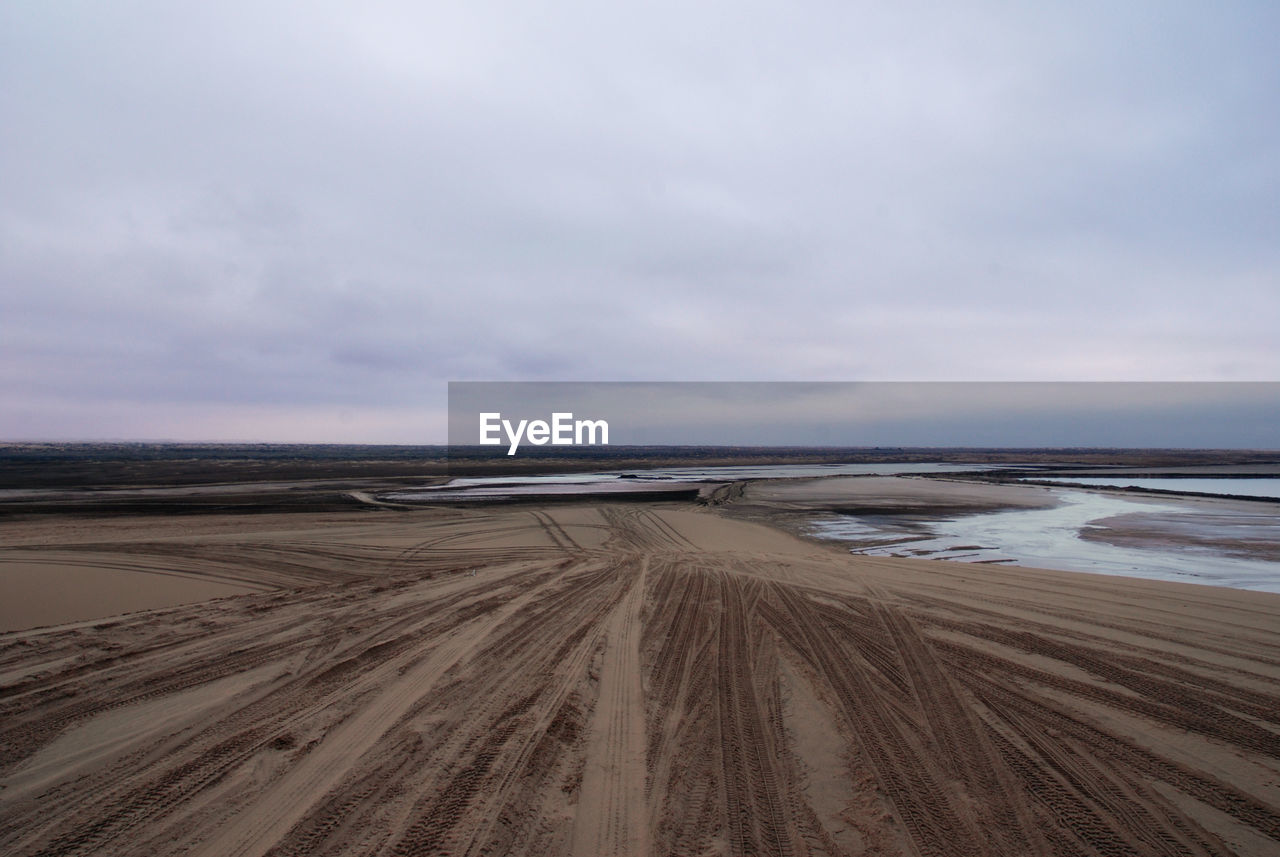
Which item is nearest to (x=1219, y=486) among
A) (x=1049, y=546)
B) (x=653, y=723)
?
(x=1049, y=546)

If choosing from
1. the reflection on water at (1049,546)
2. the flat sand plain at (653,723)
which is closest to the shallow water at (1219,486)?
the reflection on water at (1049,546)

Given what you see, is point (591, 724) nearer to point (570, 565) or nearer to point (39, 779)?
point (39, 779)

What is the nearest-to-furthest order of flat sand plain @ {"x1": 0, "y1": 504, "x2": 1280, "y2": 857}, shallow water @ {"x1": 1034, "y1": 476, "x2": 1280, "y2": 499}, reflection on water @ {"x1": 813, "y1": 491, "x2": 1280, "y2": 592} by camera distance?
flat sand plain @ {"x1": 0, "y1": 504, "x2": 1280, "y2": 857}, reflection on water @ {"x1": 813, "y1": 491, "x2": 1280, "y2": 592}, shallow water @ {"x1": 1034, "y1": 476, "x2": 1280, "y2": 499}

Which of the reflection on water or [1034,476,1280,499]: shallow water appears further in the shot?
[1034,476,1280,499]: shallow water

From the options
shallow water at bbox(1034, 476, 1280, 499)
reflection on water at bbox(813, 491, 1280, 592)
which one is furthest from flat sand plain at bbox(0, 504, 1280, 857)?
shallow water at bbox(1034, 476, 1280, 499)

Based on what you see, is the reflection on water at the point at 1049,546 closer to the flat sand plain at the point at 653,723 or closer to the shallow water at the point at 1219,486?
the flat sand plain at the point at 653,723

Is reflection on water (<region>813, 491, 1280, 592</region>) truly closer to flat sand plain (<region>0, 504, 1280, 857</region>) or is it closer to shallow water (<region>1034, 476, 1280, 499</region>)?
flat sand plain (<region>0, 504, 1280, 857</region>)

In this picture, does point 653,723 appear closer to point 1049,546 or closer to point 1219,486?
point 1049,546
